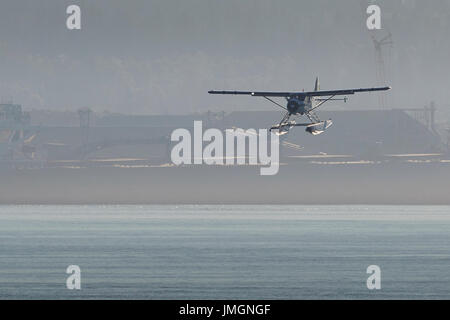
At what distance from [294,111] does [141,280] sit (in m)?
50.9

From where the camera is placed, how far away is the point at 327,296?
159m

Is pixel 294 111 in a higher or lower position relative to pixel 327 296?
higher

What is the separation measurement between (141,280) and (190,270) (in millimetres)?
19514
